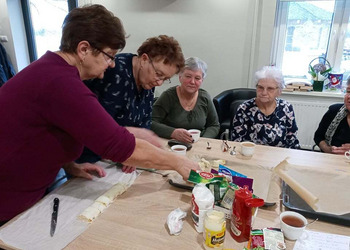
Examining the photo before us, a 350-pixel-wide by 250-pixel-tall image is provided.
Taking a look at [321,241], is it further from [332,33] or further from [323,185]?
[332,33]

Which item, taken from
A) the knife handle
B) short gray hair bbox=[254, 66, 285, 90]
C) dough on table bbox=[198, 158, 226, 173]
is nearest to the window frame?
short gray hair bbox=[254, 66, 285, 90]

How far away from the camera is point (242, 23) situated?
3301 millimetres

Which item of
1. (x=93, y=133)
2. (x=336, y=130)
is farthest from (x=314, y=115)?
(x=93, y=133)

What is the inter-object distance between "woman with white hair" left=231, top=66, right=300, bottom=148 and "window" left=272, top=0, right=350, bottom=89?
1785 mm

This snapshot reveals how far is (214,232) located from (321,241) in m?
A: 0.36

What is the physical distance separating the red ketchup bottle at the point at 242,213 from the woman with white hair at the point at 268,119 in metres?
1.21

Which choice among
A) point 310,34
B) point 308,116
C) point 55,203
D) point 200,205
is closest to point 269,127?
point 200,205

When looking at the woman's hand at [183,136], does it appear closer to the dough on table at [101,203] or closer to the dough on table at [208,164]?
the dough on table at [208,164]

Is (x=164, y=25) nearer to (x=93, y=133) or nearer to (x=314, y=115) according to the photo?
(x=314, y=115)

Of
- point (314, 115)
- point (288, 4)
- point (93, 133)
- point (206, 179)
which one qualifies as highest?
point (288, 4)

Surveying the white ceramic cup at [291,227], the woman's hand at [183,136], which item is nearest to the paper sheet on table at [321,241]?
the white ceramic cup at [291,227]

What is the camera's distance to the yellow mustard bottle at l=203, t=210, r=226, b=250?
776 millimetres

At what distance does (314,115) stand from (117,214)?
313cm

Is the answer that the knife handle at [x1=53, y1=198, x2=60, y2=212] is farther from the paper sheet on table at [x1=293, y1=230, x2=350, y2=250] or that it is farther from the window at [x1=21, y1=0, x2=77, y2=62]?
the window at [x1=21, y1=0, x2=77, y2=62]
